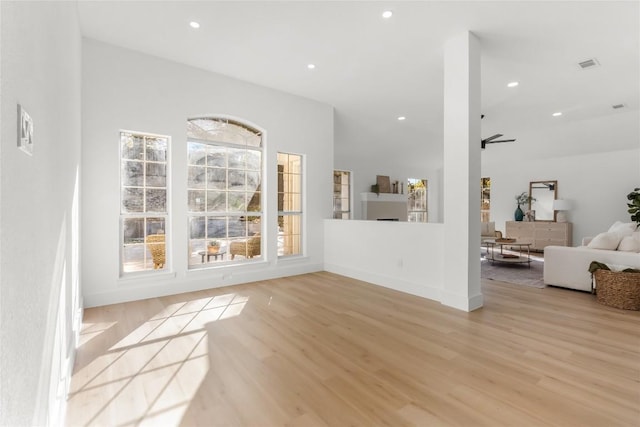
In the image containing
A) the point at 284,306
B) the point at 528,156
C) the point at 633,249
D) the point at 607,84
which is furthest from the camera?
the point at 528,156

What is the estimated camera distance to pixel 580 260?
445 centimetres

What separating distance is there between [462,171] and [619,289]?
2343 mm

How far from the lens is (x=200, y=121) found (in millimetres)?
4695

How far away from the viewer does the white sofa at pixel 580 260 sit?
4125 mm

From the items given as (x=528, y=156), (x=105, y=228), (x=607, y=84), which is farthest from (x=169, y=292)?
(x=528, y=156)

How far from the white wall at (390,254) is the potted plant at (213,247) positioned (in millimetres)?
2015

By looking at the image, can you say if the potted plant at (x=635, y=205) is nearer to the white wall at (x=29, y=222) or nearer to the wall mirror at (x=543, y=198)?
the wall mirror at (x=543, y=198)

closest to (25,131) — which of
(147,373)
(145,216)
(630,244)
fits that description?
(147,373)

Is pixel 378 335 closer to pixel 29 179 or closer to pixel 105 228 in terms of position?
pixel 29 179

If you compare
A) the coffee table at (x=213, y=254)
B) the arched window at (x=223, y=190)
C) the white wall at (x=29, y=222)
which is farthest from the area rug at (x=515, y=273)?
the white wall at (x=29, y=222)

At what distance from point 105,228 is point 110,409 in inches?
101

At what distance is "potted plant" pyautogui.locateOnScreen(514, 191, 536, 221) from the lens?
905cm

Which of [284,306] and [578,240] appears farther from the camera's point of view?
[578,240]

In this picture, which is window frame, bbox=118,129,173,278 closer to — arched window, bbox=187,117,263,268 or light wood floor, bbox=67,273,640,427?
arched window, bbox=187,117,263,268
